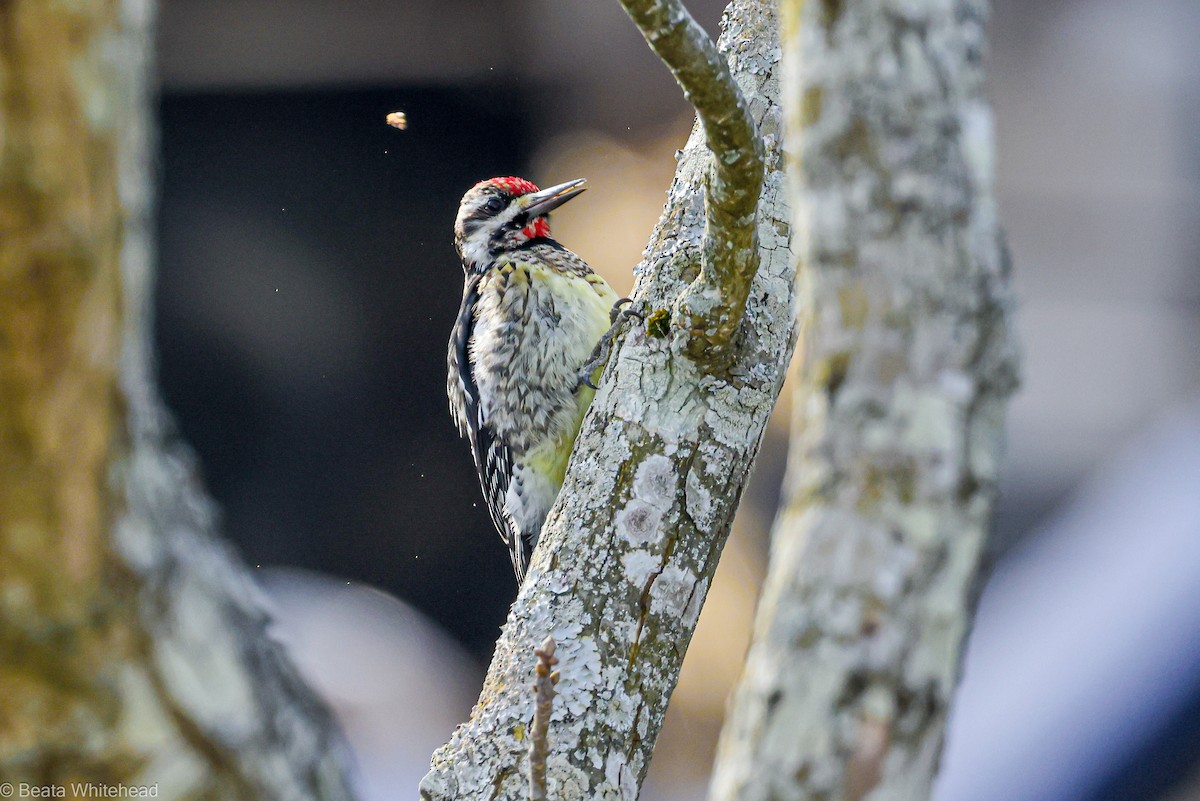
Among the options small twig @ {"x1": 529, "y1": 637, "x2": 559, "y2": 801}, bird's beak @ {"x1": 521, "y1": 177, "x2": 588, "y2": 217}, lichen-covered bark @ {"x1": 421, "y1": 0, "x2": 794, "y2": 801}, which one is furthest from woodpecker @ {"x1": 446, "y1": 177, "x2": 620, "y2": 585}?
small twig @ {"x1": 529, "y1": 637, "x2": 559, "y2": 801}

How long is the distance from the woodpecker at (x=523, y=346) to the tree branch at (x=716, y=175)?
0.76 metres

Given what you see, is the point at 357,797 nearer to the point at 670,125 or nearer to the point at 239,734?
the point at 239,734

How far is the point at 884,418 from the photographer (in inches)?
35.5

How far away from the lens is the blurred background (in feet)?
17.4

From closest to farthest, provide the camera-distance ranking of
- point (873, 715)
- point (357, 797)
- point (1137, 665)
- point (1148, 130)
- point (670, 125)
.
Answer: point (873, 715)
point (357, 797)
point (1137, 665)
point (670, 125)
point (1148, 130)

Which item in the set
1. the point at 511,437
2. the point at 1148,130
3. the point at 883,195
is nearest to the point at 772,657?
the point at 883,195

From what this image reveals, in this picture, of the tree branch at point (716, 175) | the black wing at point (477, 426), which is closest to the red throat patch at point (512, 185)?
the black wing at point (477, 426)

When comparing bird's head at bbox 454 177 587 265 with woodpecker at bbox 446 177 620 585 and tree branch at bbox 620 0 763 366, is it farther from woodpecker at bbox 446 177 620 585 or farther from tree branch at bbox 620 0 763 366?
tree branch at bbox 620 0 763 366

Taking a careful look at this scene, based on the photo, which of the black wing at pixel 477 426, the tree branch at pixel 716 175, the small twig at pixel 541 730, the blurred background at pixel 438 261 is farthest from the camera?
the blurred background at pixel 438 261

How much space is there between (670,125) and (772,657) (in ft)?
15.7

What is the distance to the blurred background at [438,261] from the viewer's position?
209 inches

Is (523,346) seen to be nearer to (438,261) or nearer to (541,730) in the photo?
(541,730)

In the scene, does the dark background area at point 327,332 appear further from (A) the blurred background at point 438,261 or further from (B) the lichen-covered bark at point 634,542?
(B) the lichen-covered bark at point 634,542

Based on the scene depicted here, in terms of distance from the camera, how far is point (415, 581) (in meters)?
5.52
